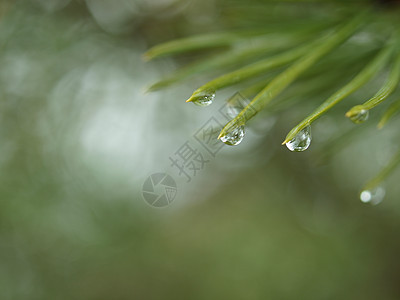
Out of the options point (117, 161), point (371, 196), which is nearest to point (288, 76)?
point (371, 196)

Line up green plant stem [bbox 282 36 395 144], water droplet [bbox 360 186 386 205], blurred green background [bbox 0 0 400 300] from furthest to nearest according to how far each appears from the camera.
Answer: blurred green background [bbox 0 0 400 300] < water droplet [bbox 360 186 386 205] < green plant stem [bbox 282 36 395 144]

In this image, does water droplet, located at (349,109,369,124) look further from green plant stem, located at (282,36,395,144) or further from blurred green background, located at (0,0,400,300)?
blurred green background, located at (0,0,400,300)

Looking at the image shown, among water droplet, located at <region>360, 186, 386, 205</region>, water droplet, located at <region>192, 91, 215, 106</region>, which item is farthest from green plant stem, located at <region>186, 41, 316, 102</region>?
water droplet, located at <region>360, 186, 386, 205</region>

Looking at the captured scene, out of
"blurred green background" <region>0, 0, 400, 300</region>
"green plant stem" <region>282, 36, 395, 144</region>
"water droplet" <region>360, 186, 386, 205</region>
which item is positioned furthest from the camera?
"blurred green background" <region>0, 0, 400, 300</region>

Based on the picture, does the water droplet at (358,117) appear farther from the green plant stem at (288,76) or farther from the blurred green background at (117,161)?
the blurred green background at (117,161)

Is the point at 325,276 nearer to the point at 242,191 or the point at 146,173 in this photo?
the point at 242,191

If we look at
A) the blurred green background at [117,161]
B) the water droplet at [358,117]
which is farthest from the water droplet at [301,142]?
the blurred green background at [117,161]

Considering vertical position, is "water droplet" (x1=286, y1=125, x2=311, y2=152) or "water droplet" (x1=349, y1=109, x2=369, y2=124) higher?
"water droplet" (x1=286, y1=125, x2=311, y2=152)

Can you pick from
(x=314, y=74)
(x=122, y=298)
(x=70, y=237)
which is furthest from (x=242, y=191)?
(x=314, y=74)

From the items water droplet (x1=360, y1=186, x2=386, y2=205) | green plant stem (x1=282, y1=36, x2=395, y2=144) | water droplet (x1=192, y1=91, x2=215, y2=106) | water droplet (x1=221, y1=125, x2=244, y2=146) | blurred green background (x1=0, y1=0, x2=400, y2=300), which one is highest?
blurred green background (x1=0, y1=0, x2=400, y2=300)
